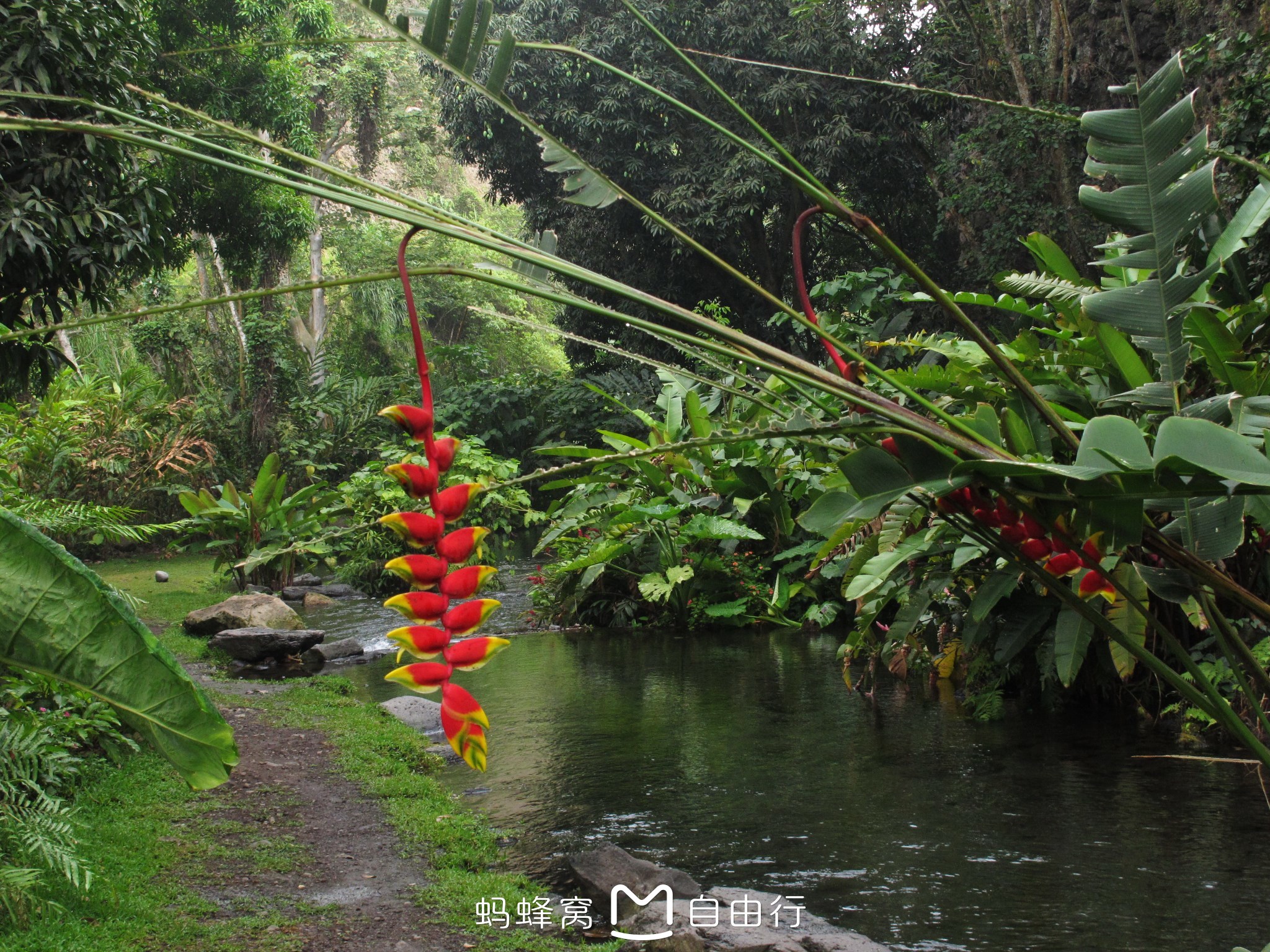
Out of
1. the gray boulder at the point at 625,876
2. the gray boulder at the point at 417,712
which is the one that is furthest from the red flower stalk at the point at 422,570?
the gray boulder at the point at 417,712

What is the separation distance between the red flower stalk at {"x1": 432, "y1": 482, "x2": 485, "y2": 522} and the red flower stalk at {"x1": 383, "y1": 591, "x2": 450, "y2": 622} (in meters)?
0.05

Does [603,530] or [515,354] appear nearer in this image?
[603,530]

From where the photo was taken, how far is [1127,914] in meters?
2.06

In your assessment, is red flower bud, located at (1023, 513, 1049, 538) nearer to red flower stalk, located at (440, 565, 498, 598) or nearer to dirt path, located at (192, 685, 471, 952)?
red flower stalk, located at (440, 565, 498, 598)

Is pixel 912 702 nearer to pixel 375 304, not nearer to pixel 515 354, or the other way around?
pixel 375 304

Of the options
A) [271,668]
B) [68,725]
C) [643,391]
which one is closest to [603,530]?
[271,668]

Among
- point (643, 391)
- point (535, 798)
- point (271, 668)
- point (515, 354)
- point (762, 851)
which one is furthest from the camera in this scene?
point (515, 354)

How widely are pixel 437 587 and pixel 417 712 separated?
409cm

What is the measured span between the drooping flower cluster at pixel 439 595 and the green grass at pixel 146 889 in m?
1.88

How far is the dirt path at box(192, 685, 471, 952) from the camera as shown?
2195 millimetres

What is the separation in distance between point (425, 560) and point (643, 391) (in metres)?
12.9

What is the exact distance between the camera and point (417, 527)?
57 centimetres

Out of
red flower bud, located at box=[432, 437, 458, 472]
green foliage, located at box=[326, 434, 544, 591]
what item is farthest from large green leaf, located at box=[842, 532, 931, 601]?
green foliage, located at box=[326, 434, 544, 591]

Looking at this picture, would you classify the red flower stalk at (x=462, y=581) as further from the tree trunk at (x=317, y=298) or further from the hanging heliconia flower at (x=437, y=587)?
the tree trunk at (x=317, y=298)
